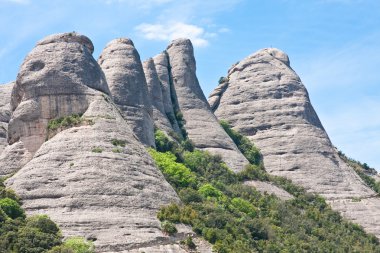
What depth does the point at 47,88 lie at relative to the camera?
6875 cm

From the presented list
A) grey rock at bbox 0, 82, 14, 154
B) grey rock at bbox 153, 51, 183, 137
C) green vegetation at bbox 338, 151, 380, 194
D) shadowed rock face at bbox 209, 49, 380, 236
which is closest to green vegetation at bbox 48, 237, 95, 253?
grey rock at bbox 0, 82, 14, 154

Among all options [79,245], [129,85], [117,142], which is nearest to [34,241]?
[79,245]

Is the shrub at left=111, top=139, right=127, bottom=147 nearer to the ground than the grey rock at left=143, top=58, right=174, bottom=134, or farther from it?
nearer to the ground

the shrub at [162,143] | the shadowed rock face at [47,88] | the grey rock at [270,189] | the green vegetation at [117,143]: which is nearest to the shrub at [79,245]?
the green vegetation at [117,143]

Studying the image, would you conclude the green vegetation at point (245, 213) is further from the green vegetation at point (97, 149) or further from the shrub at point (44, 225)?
the shrub at point (44, 225)

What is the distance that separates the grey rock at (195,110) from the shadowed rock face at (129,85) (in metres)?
10.9

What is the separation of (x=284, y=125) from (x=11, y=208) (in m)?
46.8

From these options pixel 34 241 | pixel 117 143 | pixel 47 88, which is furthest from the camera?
pixel 47 88

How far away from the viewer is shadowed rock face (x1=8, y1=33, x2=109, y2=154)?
68312 mm

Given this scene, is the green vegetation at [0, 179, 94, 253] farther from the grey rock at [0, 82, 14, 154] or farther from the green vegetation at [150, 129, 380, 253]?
the grey rock at [0, 82, 14, 154]

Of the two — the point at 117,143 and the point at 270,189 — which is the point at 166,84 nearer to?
the point at 270,189

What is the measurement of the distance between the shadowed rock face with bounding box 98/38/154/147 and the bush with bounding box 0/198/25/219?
22790mm

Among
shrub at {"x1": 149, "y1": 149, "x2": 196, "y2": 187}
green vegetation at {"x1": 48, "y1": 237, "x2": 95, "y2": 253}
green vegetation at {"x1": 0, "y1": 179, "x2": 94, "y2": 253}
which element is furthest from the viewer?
shrub at {"x1": 149, "y1": 149, "x2": 196, "y2": 187}

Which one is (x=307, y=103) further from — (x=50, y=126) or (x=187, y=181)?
(x=50, y=126)
